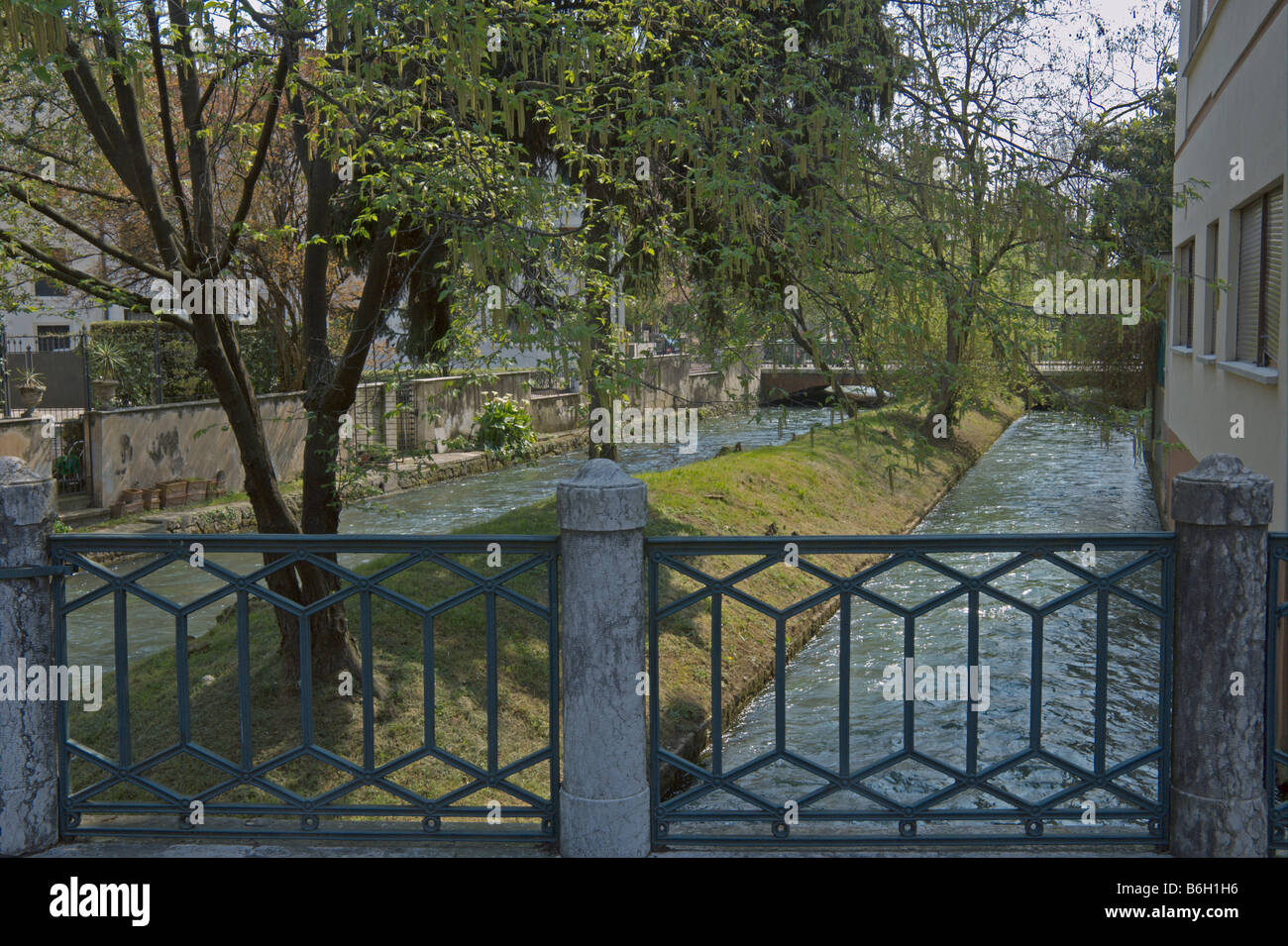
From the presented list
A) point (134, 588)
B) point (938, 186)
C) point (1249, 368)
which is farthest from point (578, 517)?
point (1249, 368)

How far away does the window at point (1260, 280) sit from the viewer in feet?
32.7

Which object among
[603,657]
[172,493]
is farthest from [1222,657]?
[172,493]

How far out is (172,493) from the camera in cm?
2211

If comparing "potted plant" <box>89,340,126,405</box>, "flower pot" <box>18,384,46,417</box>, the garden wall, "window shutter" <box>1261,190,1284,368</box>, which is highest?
"window shutter" <box>1261,190,1284,368</box>

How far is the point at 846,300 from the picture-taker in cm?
887

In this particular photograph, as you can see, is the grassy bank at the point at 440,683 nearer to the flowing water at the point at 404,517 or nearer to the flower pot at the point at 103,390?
the flowing water at the point at 404,517

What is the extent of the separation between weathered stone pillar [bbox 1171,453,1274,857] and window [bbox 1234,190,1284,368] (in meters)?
5.88

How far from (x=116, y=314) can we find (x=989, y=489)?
32237mm

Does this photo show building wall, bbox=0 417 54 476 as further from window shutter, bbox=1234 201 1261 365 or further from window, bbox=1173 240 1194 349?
window, bbox=1173 240 1194 349

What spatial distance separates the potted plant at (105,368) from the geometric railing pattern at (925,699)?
1283 cm

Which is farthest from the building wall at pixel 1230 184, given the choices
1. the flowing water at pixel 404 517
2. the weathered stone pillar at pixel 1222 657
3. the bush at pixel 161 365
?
the bush at pixel 161 365

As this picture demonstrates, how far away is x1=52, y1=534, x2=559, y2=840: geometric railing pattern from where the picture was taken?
15.7ft

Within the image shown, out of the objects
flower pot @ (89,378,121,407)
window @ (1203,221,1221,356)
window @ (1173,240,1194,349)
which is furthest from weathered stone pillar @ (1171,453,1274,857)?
flower pot @ (89,378,121,407)

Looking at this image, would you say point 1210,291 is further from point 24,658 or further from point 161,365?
point 161,365
